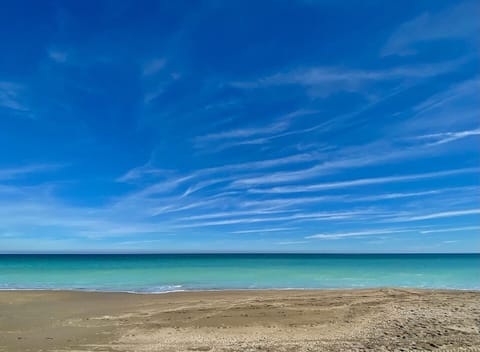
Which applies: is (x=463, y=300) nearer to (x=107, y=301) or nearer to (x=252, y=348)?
(x=252, y=348)

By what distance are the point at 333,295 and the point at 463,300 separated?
18.2 ft

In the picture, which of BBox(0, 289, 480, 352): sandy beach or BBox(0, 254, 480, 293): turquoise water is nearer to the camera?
BBox(0, 289, 480, 352): sandy beach

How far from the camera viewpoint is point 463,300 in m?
15.1

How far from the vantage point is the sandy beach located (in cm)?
888

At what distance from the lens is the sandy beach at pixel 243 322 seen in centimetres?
888

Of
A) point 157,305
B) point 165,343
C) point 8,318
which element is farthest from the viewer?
point 157,305

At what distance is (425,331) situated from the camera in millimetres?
9641

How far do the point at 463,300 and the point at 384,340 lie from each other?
882 cm

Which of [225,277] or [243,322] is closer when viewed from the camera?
[243,322]

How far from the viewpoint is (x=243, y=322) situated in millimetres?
11414

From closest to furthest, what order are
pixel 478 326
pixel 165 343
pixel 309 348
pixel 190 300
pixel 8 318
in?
pixel 309 348 → pixel 165 343 → pixel 478 326 → pixel 8 318 → pixel 190 300

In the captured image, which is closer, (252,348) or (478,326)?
(252,348)

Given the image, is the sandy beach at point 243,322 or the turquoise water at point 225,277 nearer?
the sandy beach at point 243,322

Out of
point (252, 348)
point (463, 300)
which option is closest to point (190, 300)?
point (252, 348)
